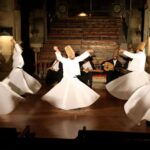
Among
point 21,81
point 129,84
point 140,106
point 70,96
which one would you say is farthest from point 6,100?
point 129,84

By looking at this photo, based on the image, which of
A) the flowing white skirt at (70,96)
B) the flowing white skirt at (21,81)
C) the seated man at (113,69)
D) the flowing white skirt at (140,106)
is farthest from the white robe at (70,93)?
the seated man at (113,69)

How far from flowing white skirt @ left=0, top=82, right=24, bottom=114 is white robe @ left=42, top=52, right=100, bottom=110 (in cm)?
82

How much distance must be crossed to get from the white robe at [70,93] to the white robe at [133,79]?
132 cm

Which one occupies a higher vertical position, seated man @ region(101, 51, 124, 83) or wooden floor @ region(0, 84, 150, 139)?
seated man @ region(101, 51, 124, 83)

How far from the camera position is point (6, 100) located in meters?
7.87

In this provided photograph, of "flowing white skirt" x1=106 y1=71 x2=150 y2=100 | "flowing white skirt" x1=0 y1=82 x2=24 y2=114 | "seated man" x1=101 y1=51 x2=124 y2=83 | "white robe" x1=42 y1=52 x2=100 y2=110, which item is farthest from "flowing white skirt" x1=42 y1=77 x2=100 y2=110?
"seated man" x1=101 y1=51 x2=124 y2=83

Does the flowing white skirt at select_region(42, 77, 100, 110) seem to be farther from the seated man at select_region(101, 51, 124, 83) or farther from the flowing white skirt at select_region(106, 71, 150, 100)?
the seated man at select_region(101, 51, 124, 83)

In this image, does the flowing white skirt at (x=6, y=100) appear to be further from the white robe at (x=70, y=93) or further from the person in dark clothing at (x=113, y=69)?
the person in dark clothing at (x=113, y=69)

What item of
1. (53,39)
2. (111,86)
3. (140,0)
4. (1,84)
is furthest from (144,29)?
(1,84)

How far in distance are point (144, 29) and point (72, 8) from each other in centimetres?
454

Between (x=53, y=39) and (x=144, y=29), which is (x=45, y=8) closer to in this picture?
(x=53, y=39)

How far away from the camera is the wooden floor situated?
6.58 metres

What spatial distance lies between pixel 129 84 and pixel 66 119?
2585 mm

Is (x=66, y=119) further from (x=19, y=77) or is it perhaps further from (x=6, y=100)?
(x=19, y=77)
